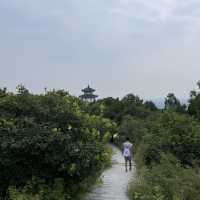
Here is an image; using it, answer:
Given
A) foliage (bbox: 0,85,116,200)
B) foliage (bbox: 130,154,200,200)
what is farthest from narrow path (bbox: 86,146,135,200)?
foliage (bbox: 0,85,116,200)

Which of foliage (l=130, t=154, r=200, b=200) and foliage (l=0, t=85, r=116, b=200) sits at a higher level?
foliage (l=0, t=85, r=116, b=200)

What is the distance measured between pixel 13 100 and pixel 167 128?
27.7ft

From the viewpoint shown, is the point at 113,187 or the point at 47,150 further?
the point at 113,187

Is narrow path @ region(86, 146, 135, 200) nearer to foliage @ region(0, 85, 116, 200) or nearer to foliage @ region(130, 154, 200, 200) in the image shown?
foliage @ region(130, 154, 200, 200)

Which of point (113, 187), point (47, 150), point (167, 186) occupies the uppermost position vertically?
point (47, 150)

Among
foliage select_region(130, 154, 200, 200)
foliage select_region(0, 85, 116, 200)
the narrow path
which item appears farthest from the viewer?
the narrow path

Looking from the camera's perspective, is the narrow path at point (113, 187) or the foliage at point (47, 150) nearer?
the foliage at point (47, 150)

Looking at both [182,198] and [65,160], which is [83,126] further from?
[182,198]

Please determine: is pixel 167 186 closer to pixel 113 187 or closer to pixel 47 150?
pixel 47 150

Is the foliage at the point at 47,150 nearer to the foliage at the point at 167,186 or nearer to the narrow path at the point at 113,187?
the narrow path at the point at 113,187

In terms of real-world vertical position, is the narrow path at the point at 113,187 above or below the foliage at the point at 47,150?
below

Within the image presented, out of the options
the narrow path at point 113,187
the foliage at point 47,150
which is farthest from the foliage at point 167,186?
the foliage at point 47,150

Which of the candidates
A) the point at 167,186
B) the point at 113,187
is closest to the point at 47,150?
the point at 167,186

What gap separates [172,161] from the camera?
14195mm
